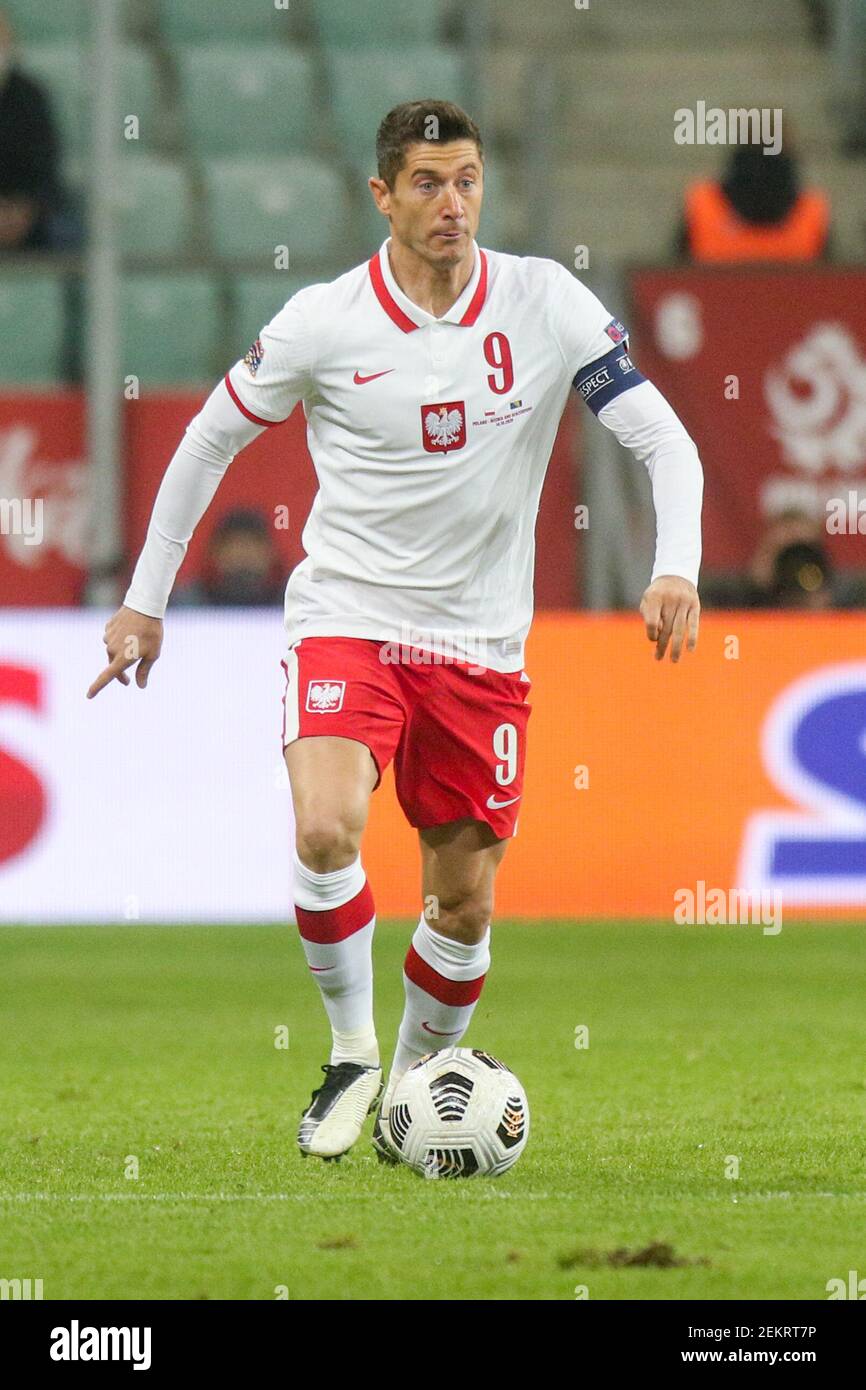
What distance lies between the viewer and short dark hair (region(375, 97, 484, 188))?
18.1 feet

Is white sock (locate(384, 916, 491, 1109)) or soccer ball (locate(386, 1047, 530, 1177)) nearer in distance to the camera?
soccer ball (locate(386, 1047, 530, 1177))

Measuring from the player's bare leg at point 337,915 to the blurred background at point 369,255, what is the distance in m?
4.92

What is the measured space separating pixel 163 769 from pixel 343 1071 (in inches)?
199

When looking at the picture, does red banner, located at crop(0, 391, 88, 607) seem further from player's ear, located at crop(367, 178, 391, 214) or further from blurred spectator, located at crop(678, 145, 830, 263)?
player's ear, located at crop(367, 178, 391, 214)

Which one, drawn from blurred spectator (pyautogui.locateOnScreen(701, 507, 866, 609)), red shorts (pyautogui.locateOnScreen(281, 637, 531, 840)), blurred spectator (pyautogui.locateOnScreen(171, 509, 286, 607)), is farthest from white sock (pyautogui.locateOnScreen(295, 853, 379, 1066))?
blurred spectator (pyautogui.locateOnScreen(701, 507, 866, 609))

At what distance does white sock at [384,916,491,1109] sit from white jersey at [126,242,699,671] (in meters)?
0.66

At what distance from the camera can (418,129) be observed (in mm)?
5539

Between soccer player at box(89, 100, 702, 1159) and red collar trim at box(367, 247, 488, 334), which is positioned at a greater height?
red collar trim at box(367, 247, 488, 334)

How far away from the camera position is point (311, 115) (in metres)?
15.6

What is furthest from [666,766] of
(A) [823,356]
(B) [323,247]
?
(B) [323,247]

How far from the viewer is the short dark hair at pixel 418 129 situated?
553 centimetres

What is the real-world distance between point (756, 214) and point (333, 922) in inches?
365

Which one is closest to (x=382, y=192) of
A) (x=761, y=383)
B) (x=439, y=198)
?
(x=439, y=198)

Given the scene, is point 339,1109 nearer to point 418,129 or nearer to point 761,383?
point 418,129
